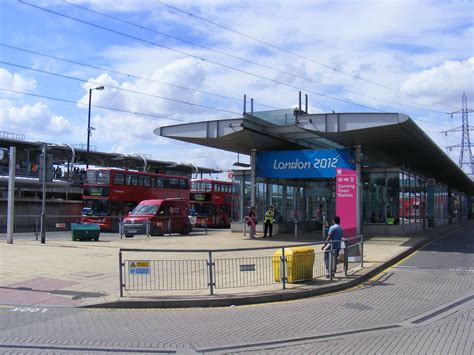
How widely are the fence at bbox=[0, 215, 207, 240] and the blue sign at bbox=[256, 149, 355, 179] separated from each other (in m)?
6.77

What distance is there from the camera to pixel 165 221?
2827 centimetres

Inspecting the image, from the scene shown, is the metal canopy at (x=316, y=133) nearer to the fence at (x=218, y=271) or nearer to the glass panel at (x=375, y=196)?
the glass panel at (x=375, y=196)

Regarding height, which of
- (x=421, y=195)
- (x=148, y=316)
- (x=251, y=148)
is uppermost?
(x=251, y=148)

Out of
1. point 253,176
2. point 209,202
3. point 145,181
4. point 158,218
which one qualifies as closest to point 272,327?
point 253,176

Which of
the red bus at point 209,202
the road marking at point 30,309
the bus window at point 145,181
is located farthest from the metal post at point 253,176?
the road marking at point 30,309

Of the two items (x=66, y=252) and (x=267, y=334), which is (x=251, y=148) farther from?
(x=267, y=334)

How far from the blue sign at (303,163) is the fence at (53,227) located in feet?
22.2

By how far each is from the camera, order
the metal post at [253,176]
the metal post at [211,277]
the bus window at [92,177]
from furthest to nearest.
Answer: the bus window at [92,177]
the metal post at [253,176]
the metal post at [211,277]

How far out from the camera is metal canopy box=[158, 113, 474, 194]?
2108 cm

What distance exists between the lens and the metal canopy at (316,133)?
69.2 feet

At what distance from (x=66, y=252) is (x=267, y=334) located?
12.2 metres

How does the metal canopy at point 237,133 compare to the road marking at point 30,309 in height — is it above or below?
above

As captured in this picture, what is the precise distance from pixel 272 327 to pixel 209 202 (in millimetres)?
33565

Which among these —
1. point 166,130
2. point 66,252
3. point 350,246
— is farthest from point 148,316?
point 166,130
